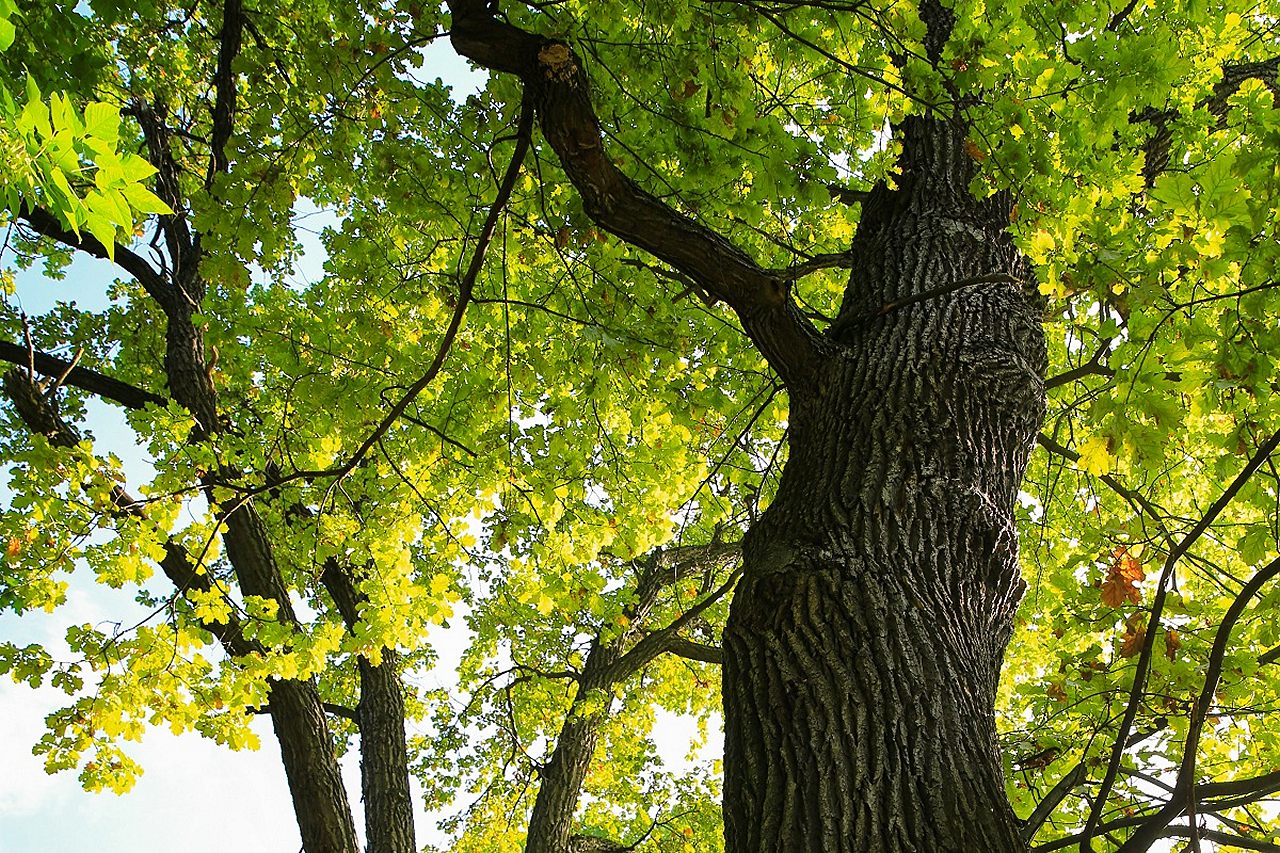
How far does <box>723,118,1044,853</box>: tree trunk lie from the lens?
1770 mm

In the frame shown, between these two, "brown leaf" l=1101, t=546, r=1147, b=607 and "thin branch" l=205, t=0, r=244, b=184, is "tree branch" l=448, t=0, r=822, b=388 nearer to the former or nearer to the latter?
"brown leaf" l=1101, t=546, r=1147, b=607

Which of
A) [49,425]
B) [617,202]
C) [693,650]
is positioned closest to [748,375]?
[617,202]

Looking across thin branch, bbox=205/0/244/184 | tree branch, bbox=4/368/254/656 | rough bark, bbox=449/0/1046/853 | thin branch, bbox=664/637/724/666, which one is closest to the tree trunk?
rough bark, bbox=449/0/1046/853

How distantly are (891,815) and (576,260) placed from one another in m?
3.24

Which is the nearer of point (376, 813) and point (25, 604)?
point (25, 604)

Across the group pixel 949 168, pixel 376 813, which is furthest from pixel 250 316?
pixel 949 168

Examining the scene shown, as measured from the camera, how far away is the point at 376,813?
6.07 meters

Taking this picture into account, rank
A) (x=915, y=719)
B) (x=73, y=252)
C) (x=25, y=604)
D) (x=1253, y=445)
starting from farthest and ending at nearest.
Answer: (x=73, y=252) → (x=25, y=604) → (x=1253, y=445) → (x=915, y=719)

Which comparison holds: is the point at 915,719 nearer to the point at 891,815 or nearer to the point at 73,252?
the point at 891,815

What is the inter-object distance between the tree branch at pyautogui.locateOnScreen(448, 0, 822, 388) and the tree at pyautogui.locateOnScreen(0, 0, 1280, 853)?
0.05ft

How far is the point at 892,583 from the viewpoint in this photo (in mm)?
2160

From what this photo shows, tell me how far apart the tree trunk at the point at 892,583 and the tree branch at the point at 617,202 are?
8.2 inches

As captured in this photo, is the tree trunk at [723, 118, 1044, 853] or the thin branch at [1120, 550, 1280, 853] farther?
the tree trunk at [723, 118, 1044, 853]

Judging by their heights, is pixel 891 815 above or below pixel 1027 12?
below
